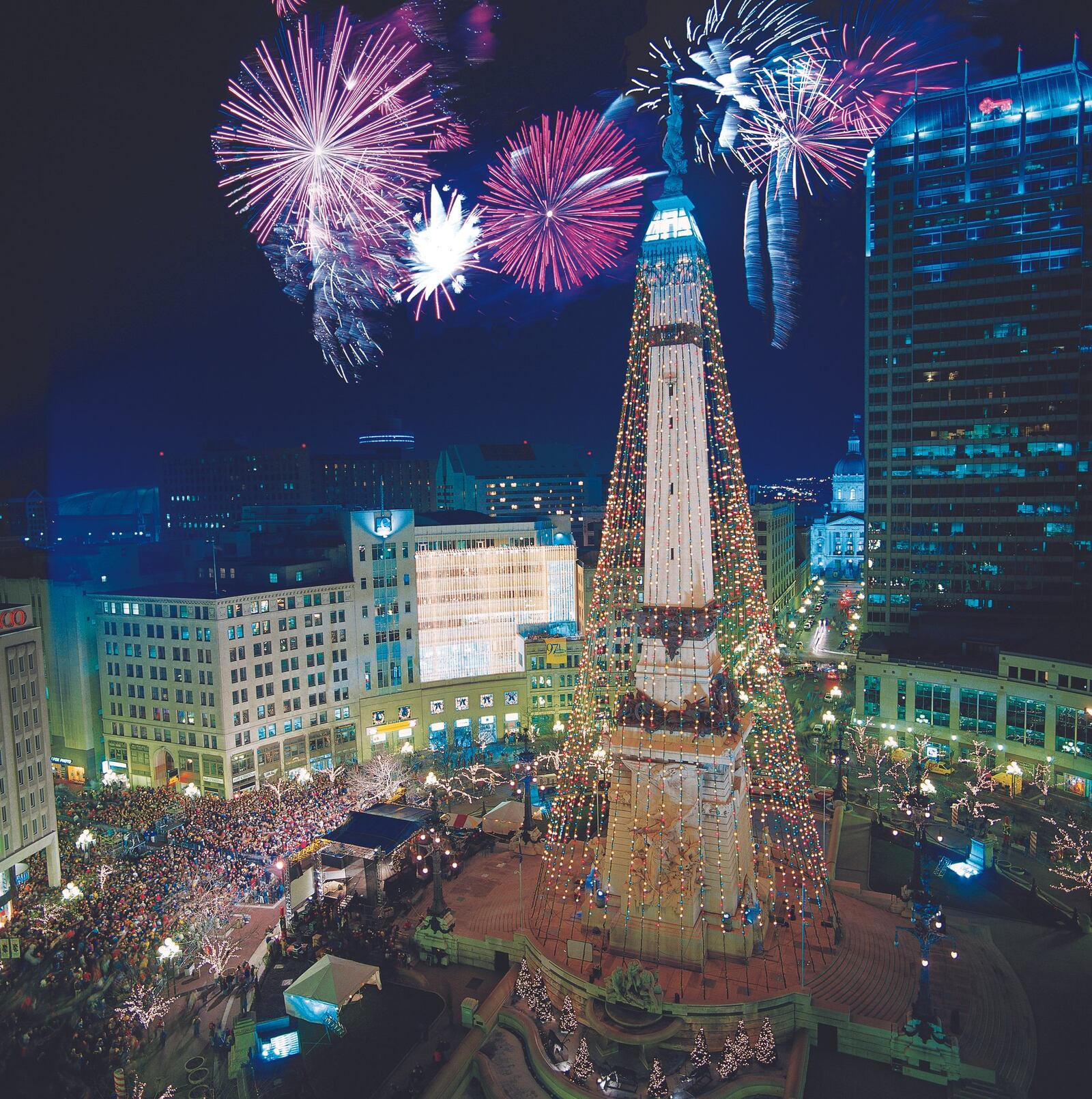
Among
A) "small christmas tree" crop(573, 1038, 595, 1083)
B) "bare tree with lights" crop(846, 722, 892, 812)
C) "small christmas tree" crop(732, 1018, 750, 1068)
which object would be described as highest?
"small christmas tree" crop(732, 1018, 750, 1068)

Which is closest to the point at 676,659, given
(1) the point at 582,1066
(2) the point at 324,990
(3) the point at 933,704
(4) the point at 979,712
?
(1) the point at 582,1066

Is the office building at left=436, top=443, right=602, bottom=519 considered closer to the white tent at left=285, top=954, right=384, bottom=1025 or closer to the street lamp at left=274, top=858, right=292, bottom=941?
the street lamp at left=274, top=858, right=292, bottom=941

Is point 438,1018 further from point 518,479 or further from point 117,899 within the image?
point 518,479

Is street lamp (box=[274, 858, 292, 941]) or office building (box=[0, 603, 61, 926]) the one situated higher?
office building (box=[0, 603, 61, 926])

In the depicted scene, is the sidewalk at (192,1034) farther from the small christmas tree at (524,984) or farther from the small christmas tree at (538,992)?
the small christmas tree at (538,992)

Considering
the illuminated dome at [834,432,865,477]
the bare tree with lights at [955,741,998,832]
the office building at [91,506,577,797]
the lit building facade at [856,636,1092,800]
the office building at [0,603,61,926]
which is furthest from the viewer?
the illuminated dome at [834,432,865,477]

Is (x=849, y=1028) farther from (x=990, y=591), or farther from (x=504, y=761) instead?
(x=990, y=591)

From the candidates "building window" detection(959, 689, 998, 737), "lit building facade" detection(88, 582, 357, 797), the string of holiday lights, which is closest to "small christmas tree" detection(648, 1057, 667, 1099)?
the string of holiday lights
